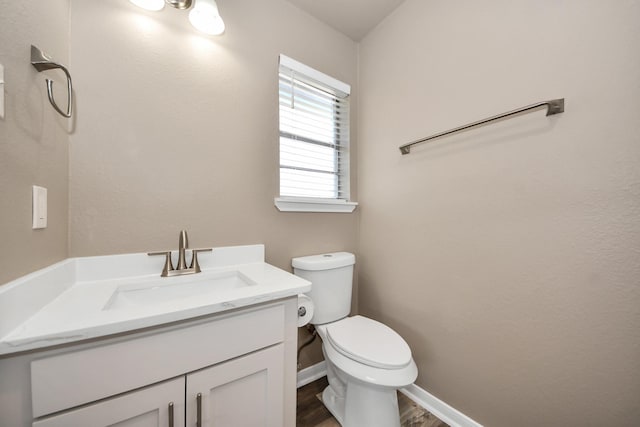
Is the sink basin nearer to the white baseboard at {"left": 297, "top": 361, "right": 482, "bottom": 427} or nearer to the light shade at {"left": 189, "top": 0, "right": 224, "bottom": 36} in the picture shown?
the white baseboard at {"left": 297, "top": 361, "right": 482, "bottom": 427}

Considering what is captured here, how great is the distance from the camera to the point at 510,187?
972 millimetres

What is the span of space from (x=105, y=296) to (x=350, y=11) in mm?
1941

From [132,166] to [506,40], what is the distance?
170cm

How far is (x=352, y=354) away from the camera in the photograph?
39.2 inches

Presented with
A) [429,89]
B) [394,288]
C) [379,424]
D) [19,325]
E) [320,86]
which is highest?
[320,86]

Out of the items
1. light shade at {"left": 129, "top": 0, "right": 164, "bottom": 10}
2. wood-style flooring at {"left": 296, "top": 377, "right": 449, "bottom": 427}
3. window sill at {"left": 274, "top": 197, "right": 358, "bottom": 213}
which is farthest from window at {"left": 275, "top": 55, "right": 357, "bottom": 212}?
wood-style flooring at {"left": 296, "top": 377, "right": 449, "bottom": 427}

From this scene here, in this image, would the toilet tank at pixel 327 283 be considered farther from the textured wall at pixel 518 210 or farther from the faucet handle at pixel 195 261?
the faucet handle at pixel 195 261

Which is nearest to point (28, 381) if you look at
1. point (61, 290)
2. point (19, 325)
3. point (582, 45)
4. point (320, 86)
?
point (19, 325)

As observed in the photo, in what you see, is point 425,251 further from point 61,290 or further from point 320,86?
point 61,290

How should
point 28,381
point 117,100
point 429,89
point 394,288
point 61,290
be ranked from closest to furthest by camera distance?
point 28,381
point 61,290
point 117,100
point 429,89
point 394,288

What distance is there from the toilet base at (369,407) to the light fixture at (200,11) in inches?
69.8

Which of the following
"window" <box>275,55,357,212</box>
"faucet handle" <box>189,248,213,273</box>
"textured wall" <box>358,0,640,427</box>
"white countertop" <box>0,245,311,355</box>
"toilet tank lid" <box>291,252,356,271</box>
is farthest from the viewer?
"window" <box>275,55,357,212</box>

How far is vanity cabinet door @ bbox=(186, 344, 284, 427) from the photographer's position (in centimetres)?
65

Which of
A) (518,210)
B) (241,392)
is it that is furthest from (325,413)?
(518,210)
